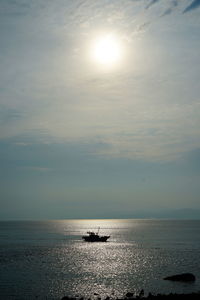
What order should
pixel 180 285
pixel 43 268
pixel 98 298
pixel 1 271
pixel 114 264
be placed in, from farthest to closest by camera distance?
pixel 114 264 < pixel 43 268 < pixel 1 271 < pixel 180 285 < pixel 98 298

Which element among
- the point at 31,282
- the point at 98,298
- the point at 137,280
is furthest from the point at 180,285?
the point at 31,282

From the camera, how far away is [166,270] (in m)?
69.2

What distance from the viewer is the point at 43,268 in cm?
7144

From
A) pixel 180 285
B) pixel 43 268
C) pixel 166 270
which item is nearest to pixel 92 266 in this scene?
pixel 43 268

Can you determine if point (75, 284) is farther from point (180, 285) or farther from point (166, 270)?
point (166, 270)

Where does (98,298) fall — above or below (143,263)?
below

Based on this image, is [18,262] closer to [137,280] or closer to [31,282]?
[31,282]

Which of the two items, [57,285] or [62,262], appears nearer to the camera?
[57,285]

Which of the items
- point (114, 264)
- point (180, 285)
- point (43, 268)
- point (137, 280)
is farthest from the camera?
point (114, 264)

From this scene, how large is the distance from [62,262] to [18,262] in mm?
10141

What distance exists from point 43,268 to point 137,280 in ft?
72.3

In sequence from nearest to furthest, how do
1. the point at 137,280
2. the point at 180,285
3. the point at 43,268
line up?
1. the point at 180,285
2. the point at 137,280
3. the point at 43,268

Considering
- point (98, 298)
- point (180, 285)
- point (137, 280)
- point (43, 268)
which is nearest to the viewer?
point (98, 298)

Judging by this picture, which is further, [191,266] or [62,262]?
[62,262]
